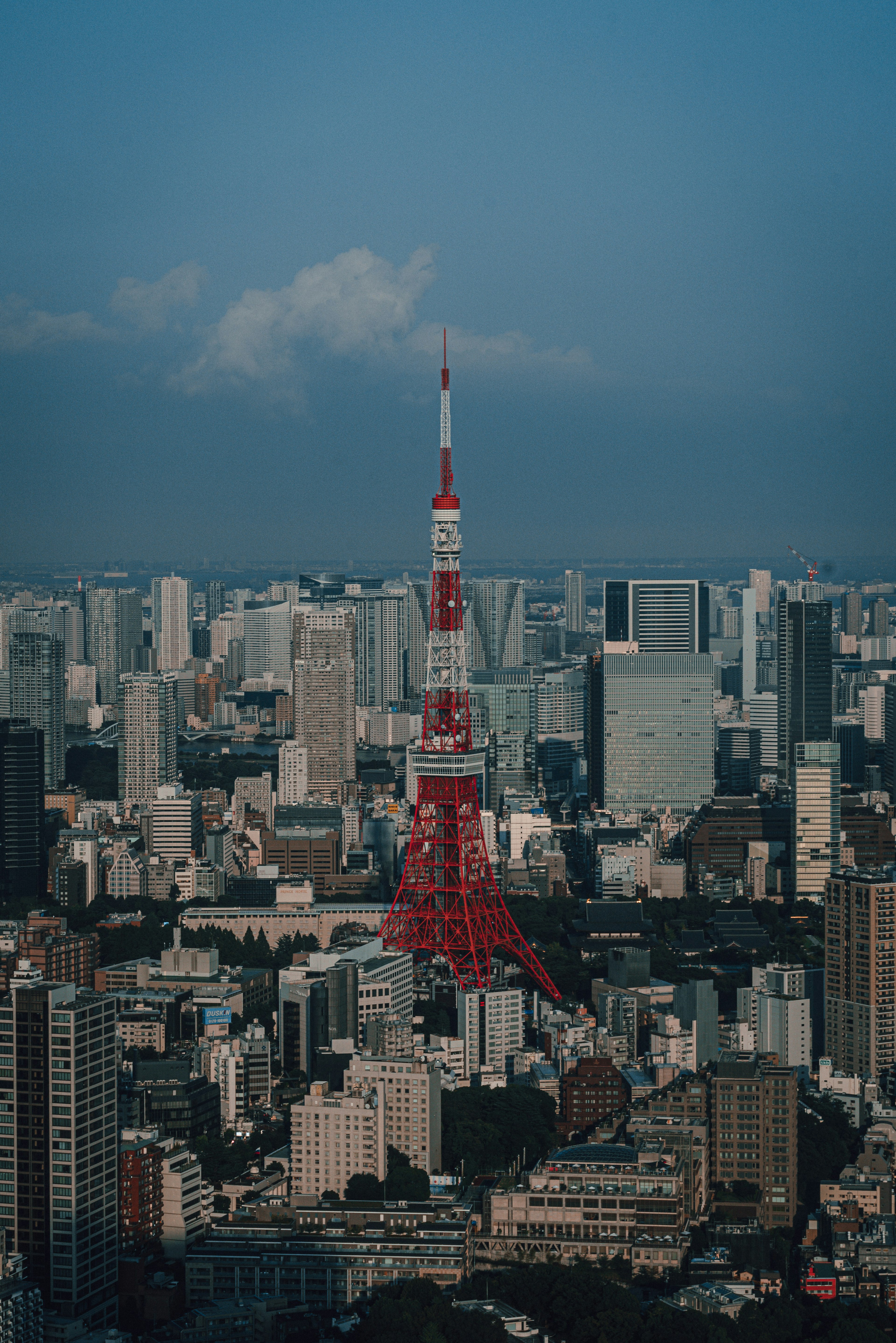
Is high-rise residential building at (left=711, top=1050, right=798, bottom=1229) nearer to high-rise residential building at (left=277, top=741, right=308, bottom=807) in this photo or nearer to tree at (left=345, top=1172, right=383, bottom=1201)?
tree at (left=345, top=1172, right=383, bottom=1201)

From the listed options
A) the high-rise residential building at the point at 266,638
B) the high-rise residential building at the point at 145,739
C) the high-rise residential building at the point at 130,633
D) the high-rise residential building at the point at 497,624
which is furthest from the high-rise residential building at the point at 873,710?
the high-rise residential building at the point at 266,638

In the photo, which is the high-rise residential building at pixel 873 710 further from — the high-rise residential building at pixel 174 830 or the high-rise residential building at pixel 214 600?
the high-rise residential building at pixel 214 600

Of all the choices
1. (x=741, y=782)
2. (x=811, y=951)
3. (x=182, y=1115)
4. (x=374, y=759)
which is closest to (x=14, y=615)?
(x=374, y=759)

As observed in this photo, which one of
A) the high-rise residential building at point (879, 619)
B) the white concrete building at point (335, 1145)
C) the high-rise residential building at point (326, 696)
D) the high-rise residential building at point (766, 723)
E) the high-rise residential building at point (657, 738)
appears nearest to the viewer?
the white concrete building at point (335, 1145)

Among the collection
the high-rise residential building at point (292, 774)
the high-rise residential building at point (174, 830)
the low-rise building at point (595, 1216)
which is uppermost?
the high-rise residential building at point (292, 774)

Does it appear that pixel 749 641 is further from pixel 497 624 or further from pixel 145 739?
pixel 145 739

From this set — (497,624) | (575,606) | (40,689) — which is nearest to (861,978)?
(40,689)
